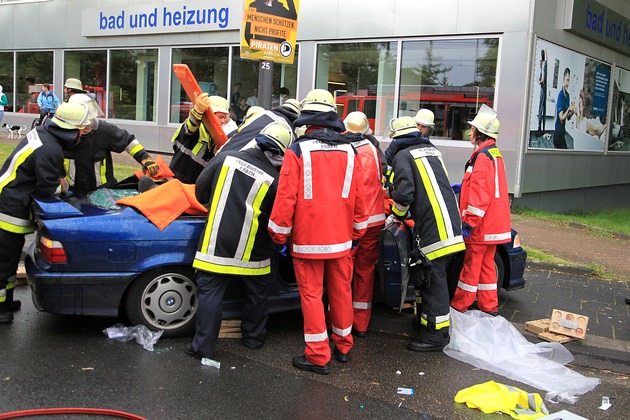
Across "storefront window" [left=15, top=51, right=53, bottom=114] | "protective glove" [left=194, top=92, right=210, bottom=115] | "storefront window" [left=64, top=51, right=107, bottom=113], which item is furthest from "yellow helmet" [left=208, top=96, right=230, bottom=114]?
"storefront window" [left=15, top=51, right=53, bottom=114]

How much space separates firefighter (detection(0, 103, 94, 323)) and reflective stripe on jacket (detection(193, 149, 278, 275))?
133 centimetres

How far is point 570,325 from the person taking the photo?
210 inches

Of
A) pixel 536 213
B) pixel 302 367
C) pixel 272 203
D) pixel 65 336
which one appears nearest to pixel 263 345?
pixel 302 367

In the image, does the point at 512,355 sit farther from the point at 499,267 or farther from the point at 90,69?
the point at 90,69

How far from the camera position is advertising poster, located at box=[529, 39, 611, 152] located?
38.7 feet

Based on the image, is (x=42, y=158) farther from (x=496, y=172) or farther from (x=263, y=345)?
(x=496, y=172)

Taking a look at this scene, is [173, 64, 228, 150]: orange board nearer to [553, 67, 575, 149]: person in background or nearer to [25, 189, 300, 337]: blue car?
[25, 189, 300, 337]: blue car

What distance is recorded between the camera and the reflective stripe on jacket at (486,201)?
5.61 meters

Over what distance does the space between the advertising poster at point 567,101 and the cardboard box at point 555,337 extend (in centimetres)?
706

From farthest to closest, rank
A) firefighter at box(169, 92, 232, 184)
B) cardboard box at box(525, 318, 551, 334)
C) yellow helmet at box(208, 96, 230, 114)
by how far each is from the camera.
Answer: yellow helmet at box(208, 96, 230, 114) < firefighter at box(169, 92, 232, 184) < cardboard box at box(525, 318, 551, 334)

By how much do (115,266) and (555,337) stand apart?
355 centimetres

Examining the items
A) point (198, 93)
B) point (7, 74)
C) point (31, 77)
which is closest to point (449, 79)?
point (198, 93)

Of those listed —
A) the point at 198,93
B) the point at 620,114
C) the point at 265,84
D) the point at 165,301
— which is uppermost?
the point at 620,114

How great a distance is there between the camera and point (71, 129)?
5.08 m
